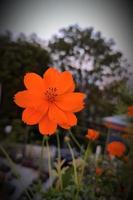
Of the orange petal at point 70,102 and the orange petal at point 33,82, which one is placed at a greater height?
the orange petal at point 33,82

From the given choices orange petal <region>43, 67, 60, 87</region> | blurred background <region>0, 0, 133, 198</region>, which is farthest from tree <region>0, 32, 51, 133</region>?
orange petal <region>43, 67, 60, 87</region>

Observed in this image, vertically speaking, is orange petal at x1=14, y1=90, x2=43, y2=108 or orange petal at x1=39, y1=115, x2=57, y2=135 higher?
orange petal at x1=14, y1=90, x2=43, y2=108

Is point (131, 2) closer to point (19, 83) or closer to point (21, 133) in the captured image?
point (19, 83)

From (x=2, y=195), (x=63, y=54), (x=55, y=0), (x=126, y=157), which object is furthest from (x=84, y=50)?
(x=2, y=195)

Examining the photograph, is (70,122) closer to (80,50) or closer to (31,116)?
(31,116)

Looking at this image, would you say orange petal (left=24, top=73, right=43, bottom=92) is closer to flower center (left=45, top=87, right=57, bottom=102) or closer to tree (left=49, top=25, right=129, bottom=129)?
flower center (left=45, top=87, right=57, bottom=102)

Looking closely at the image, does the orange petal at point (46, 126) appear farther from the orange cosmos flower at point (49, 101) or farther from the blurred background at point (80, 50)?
the blurred background at point (80, 50)

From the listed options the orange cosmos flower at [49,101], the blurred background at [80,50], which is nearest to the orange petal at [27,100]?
the orange cosmos flower at [49,101]
